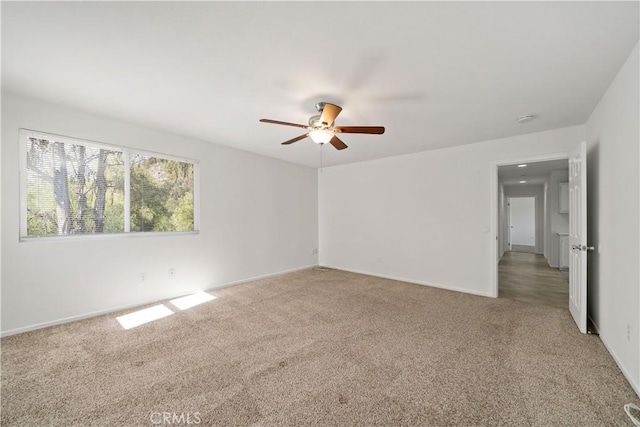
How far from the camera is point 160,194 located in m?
3.73

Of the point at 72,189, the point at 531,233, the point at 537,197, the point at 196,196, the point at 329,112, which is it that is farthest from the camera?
the point at 531,233

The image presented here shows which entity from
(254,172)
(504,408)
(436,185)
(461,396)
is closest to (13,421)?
(461,396)

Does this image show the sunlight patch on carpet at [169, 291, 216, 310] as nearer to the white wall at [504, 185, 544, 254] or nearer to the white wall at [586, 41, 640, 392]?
the white wall at [586, 41, 640, 392]

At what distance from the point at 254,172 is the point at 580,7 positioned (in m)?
4.42

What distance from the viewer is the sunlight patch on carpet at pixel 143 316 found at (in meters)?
2.89

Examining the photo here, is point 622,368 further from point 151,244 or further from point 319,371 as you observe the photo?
point 151,244

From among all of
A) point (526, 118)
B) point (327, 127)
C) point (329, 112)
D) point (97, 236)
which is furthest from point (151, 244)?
point (526, 118)

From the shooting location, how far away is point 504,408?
1616 millimetres

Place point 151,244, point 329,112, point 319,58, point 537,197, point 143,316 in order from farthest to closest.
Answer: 1. point 537,197
2. point 151,244
3. point 143,316
4. point 329,112
5. point 319,58

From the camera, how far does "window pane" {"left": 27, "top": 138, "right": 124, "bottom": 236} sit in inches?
108

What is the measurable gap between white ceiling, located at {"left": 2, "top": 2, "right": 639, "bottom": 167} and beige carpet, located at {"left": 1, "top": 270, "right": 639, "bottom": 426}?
2.44m

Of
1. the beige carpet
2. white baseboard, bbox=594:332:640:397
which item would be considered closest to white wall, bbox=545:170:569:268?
the beige carpet

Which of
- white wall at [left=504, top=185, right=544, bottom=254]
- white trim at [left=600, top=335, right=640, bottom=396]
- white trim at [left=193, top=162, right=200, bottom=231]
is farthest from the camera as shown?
white wall at [left=504, top=185, right=544, bottom=254]

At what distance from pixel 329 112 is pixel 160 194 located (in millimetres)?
2874
